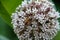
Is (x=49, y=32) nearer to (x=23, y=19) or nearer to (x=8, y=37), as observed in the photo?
(x=23, y=19)

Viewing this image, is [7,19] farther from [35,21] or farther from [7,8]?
[35,21]

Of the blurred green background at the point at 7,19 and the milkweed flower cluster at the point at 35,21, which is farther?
the blurred green background at the point at 7,19

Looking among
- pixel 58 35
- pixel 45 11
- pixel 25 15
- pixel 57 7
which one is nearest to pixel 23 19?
pixel 25 15

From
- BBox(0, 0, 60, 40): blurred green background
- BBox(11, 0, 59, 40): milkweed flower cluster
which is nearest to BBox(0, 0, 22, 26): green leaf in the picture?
BBox(0, 0, 60, 40): blurred green background

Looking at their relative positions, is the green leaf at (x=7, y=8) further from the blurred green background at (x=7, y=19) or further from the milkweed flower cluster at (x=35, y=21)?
the milkweed flower cluster at (x=35, y=21)

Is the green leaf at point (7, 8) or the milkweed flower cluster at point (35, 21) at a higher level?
the green leaf at point (7, 8)

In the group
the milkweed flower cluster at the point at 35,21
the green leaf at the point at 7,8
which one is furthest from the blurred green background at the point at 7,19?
the milkweed flower cluster at the point at 35,21

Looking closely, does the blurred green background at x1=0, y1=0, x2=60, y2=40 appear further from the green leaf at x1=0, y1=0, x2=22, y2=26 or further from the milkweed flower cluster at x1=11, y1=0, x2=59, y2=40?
the milkweed flower cluster at x1=11, y1=0, x2=59, y2=40
